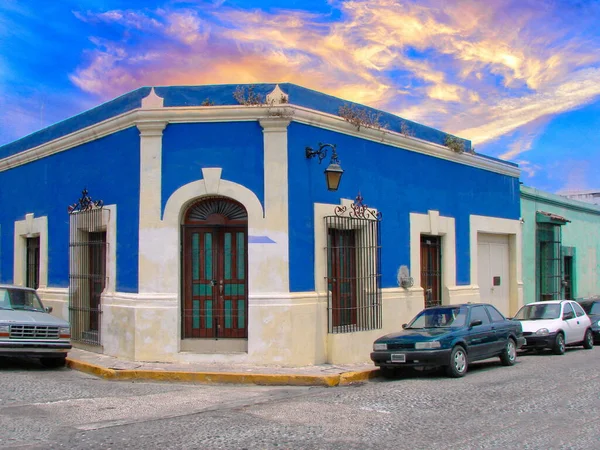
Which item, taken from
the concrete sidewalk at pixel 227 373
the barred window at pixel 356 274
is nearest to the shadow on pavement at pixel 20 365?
the concrete sidewalk at pixel 227 373

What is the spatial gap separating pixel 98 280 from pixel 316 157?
5.61 m

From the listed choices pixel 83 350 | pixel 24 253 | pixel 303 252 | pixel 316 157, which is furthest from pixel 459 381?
pixel 24 253

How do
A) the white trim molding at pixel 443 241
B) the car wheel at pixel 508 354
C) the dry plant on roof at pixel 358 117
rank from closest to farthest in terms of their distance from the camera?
the car wheel at pixel 508 354, the dry plant on roof at pixel 358 117, the white trim molding at pixel 443 241

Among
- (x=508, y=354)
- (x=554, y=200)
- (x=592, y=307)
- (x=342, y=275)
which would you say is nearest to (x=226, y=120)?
(x=342, y=275)

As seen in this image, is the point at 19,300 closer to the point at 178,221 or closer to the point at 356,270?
the point at 178,221

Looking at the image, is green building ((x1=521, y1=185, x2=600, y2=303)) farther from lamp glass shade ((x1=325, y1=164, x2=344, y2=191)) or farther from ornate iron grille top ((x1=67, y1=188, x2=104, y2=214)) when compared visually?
ornate iron grille top ((x1=67, y1=188, x2=104, y2=214))

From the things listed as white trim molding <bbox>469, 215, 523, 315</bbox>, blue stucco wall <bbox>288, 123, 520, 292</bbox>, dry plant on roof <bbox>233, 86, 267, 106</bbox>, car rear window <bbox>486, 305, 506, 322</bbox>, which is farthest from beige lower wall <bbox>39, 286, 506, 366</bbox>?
white trim molding <bbox>469, 215, 523, 315</bbox>

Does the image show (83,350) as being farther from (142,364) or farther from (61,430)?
(61,430)

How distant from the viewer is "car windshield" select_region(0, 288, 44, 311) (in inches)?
516

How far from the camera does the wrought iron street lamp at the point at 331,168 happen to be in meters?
13.0

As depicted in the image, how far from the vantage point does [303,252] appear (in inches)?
507

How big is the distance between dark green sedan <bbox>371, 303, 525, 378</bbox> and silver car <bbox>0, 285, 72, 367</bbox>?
228 inches

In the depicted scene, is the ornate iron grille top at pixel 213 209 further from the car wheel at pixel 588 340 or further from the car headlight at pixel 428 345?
the car wheel at pixel 588 340

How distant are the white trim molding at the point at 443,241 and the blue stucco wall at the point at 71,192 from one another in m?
6.67
